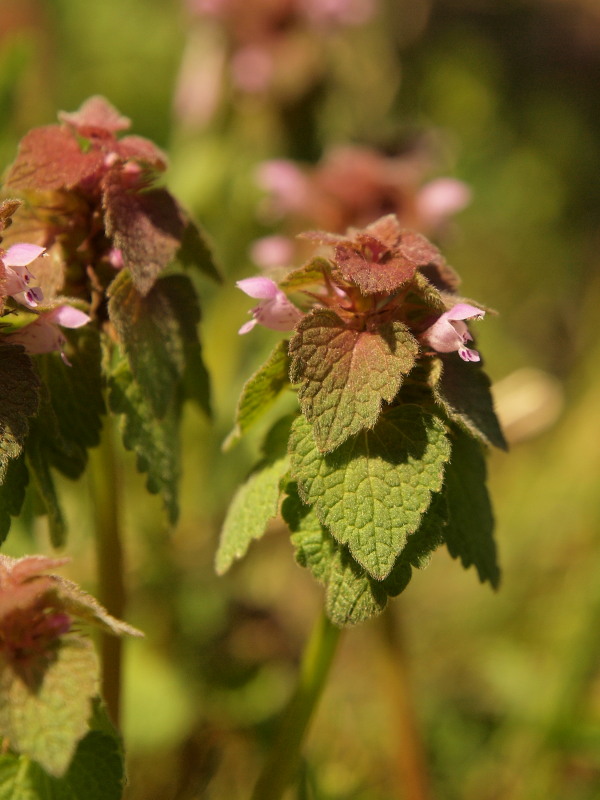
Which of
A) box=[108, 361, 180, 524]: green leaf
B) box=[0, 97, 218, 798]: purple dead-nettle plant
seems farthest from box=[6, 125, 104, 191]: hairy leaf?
box=[108, 361, 180, 524]: green leaf

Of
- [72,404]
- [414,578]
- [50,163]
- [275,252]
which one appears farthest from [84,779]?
[414,578]

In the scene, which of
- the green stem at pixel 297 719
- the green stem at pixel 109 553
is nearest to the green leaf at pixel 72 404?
the green stem at pixel 109 553

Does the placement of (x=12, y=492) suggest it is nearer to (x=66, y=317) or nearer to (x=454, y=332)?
(x=66, y=317)

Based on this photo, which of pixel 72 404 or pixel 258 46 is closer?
pixel 72 404

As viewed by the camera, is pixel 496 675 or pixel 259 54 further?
pixel 259 54

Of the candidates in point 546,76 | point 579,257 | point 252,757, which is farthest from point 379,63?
point 252,757

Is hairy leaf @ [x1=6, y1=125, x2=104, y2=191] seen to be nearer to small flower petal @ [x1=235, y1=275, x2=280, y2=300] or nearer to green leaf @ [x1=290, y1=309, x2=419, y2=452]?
small flower petal @ [x1=235, y1=275, x2=280, y2=300]

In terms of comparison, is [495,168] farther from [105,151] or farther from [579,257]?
[105,151]
